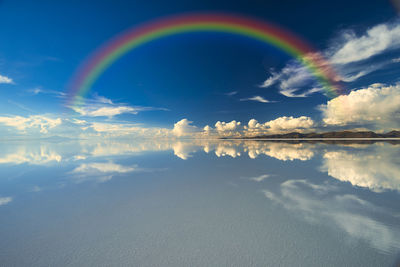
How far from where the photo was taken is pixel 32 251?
4.56 m

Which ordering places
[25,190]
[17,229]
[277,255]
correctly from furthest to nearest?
[25,190] < [17,229] < [277,255]

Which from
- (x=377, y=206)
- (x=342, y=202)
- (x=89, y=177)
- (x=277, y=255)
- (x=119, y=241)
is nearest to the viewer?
(x=277, y=255)

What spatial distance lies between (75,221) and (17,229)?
5.39 feet

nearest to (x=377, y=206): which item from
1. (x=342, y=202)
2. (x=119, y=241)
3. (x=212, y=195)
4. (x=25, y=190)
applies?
(x=342, y=202)

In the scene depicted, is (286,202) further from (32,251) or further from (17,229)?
(17,229)

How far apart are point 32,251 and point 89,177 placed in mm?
9341

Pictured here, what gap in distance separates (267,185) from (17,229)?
36.6 ft

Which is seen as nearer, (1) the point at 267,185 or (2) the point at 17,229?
(2) the point at 17,229

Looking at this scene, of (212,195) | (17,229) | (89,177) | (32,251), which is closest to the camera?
(32,251)

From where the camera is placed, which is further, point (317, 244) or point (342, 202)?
point (342, 202)

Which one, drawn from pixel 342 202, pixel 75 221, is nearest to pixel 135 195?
pixel 75 221

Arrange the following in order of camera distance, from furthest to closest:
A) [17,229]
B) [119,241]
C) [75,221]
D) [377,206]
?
[377,206]
[75,221]
[17,229]
[119,241]

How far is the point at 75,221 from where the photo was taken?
20.5 feet

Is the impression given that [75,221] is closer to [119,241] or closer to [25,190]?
[119,241]
